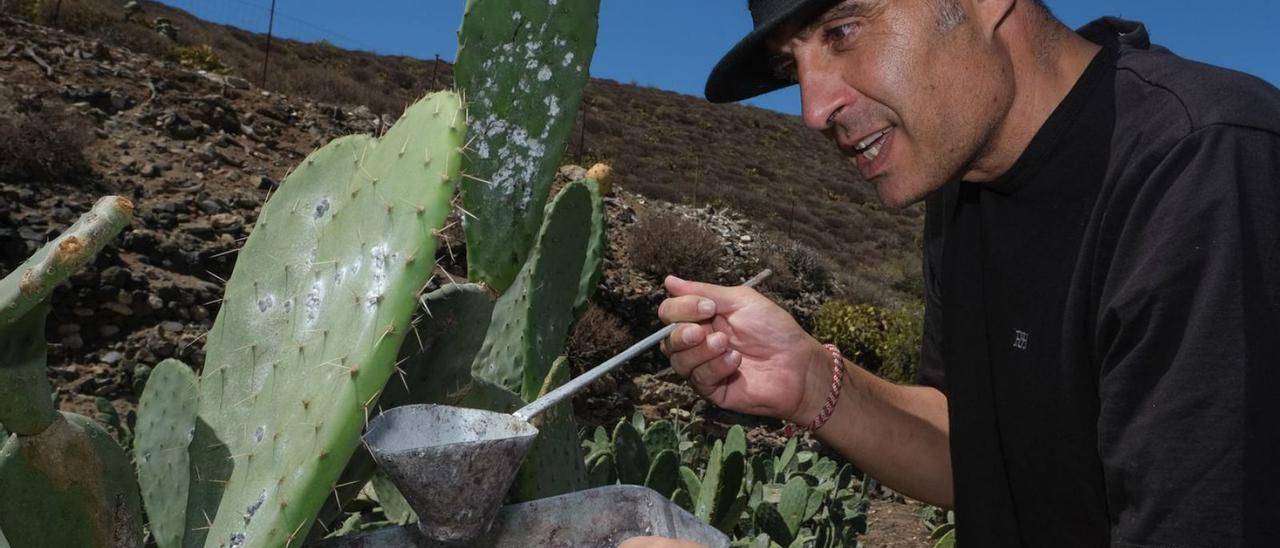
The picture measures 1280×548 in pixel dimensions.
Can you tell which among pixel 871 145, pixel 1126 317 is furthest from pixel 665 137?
pixel 1126 317

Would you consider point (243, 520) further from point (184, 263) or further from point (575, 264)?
point (184, 263)

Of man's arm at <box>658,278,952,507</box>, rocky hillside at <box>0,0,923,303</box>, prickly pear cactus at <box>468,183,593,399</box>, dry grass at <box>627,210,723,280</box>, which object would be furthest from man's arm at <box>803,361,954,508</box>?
rocky hillside at <box>0,0,923,303</box>

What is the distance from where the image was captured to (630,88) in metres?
33.8

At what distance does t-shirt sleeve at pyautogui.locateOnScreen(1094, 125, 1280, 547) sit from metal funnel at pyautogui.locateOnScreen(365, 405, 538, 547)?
69 centimetres

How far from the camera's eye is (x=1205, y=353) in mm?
1029

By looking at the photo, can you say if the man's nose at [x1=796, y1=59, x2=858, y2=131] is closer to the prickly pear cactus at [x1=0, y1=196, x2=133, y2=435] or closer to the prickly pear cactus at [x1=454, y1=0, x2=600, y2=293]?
the prickly pear cactus at [x1=454, y1=0, x2=600, y2=293]

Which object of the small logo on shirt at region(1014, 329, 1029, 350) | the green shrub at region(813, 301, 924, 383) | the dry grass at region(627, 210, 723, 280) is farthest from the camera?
the dry grass at region(627, 210, 723, 280)

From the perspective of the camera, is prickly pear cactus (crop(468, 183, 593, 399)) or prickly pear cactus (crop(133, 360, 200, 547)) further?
prickly pear cactus (crop(468, 183, 593, 399))

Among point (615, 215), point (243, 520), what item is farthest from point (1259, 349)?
point (615, 215)

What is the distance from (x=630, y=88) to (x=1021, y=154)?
3295cm

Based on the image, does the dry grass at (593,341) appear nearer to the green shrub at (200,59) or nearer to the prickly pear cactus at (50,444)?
the prickly pear cactus at (50,444)

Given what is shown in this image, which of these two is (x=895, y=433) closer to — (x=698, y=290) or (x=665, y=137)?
(x=698, y=290)

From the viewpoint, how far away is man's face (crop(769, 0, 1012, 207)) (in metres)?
1.41

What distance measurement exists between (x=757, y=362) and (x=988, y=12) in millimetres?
752
